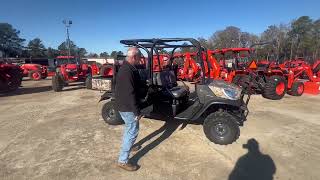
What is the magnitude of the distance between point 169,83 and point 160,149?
219cm

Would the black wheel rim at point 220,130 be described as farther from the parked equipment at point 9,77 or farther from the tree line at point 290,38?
the tree line at point 290,38

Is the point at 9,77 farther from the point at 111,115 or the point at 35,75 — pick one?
the point at 111,115

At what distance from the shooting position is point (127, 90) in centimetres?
448

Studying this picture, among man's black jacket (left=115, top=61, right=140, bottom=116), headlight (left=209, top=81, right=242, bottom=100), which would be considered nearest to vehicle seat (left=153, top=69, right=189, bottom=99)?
headlight (left=209, top=81, right=242, bottom=100)

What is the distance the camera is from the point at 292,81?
40.8ft

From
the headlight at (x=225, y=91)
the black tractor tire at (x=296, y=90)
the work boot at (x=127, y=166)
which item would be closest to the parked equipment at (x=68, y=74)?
the black tractor tire at (x=296, y=90)

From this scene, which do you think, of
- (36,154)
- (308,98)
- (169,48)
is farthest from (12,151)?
(308,98)

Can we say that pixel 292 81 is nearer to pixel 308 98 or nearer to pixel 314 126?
pixel 308 98

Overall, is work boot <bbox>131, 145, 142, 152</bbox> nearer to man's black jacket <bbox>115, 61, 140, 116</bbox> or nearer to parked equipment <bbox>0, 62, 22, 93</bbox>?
man's black jacket <bbox>115, 61, 140, 116</bbox>

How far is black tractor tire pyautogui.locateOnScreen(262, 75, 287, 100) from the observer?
11.1m

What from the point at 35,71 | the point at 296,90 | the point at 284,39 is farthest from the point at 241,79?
the point at 284,39

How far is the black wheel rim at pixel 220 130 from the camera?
5949 millimetres

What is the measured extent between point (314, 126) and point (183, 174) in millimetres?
4411

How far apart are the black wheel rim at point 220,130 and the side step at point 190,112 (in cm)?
54
